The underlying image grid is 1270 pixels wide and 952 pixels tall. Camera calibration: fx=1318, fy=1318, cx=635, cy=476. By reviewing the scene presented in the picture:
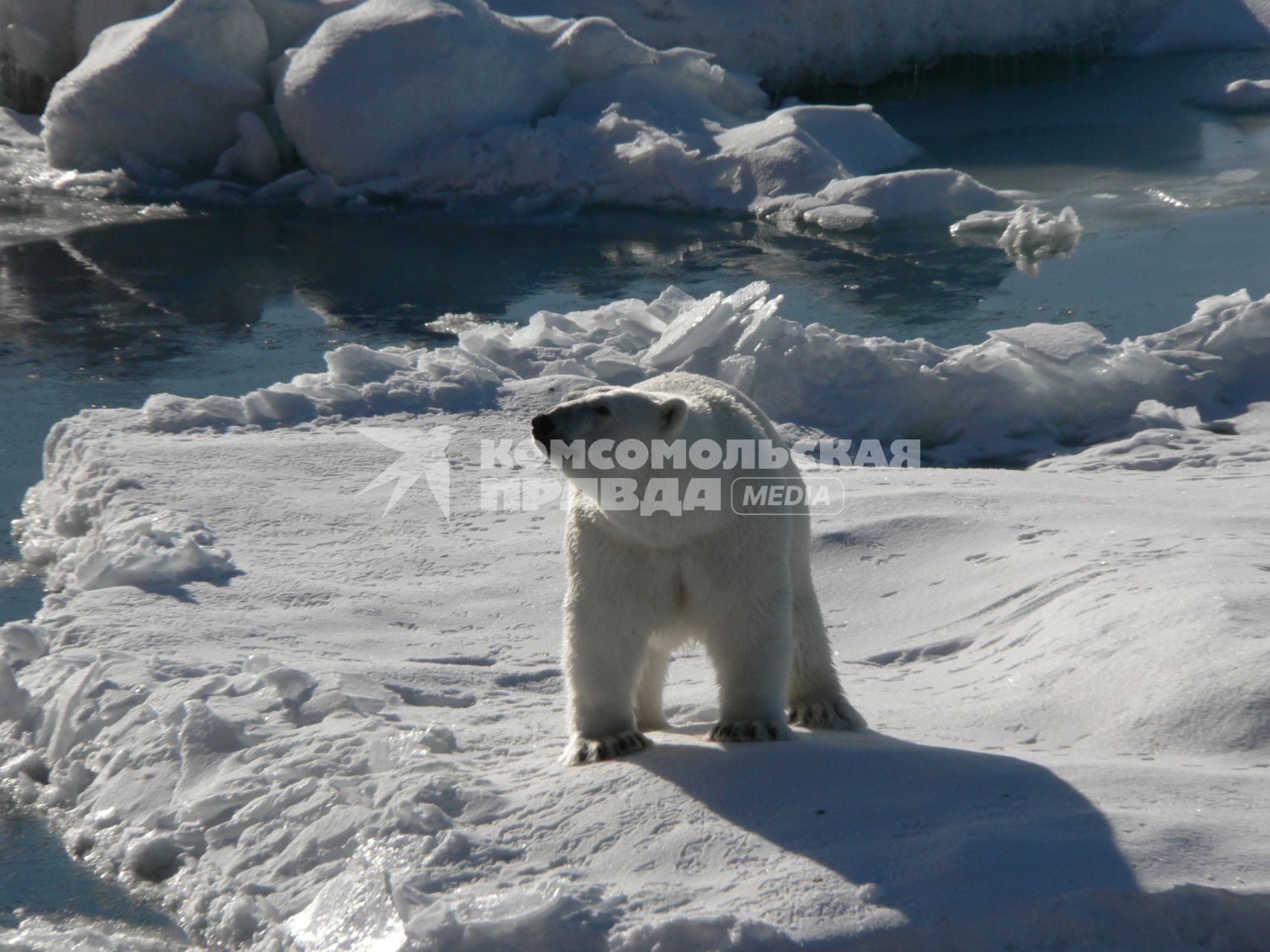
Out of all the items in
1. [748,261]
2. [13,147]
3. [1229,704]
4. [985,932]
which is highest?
[13,147]

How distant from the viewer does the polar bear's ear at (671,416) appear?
3.17 meters

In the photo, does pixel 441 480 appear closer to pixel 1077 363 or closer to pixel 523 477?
pixel 523 477

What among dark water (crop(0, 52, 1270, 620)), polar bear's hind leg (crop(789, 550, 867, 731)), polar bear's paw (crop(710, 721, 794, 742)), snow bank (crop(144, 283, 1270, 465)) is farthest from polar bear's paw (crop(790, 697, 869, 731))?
dark water (crop(0, 52, 1270, 620))

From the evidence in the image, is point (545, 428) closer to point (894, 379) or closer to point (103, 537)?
point (103, 537)

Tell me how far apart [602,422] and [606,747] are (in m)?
0.85

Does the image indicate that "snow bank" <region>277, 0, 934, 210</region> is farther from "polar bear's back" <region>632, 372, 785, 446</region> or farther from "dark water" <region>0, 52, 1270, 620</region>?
"polar bear's back" <region>632, 372, 785, 446</region>

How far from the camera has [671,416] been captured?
125 inches

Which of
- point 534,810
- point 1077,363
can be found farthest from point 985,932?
point 1077,363

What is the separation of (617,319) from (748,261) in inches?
115

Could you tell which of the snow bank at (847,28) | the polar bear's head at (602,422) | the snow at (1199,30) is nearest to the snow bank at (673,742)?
the polar bear's head at (602,422)

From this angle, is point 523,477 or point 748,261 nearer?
point 523,477

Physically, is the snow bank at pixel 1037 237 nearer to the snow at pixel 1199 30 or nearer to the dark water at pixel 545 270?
the dark water at pixel 545 270

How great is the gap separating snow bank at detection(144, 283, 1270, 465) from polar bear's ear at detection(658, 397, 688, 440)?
4.13 m

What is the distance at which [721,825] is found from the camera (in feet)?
9.69
